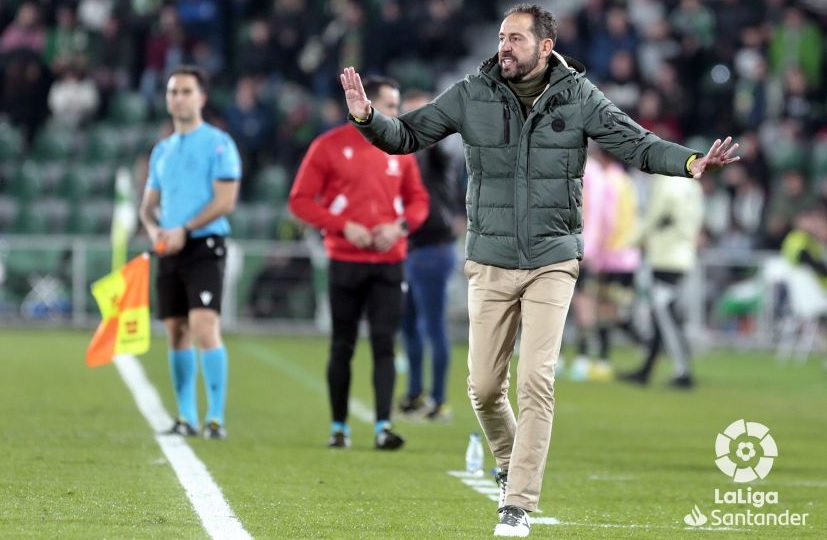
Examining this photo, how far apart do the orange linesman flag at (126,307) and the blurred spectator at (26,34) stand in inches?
609

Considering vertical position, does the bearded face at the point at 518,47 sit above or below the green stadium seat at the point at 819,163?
above

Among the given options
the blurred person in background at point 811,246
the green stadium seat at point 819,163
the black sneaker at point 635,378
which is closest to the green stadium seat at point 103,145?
the green stadium seat at point 819,163

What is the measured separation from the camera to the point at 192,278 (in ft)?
35.2

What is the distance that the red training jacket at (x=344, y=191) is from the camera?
10594 millimetres

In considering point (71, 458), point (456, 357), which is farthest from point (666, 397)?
point (71, 458)

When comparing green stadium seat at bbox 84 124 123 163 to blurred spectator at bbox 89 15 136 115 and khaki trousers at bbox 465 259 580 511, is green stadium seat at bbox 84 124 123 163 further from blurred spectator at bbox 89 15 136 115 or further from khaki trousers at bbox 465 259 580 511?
khaki trousers at bbox 465 259 580 511

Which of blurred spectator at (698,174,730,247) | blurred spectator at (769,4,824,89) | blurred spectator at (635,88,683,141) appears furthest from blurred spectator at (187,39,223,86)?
blurred spectator at (769,4,824,89)

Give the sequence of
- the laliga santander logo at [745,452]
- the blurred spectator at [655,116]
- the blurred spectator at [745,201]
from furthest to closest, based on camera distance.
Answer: the blurred spectator at [745,201], the blurred spectator at [655,116], the laliga santander logo at [745,452]

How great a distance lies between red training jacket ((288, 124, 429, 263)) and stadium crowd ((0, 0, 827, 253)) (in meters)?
12.6

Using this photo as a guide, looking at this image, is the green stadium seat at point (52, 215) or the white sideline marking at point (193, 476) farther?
the green stadium seat at point (52, 215)

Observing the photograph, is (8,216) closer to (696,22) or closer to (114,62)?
(114,62)

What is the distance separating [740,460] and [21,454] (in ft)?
13.6

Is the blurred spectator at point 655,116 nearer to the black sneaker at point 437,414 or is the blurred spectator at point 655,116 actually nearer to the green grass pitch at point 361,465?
the green grass pitch at point 361,465

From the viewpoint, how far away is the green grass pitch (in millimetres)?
7359
